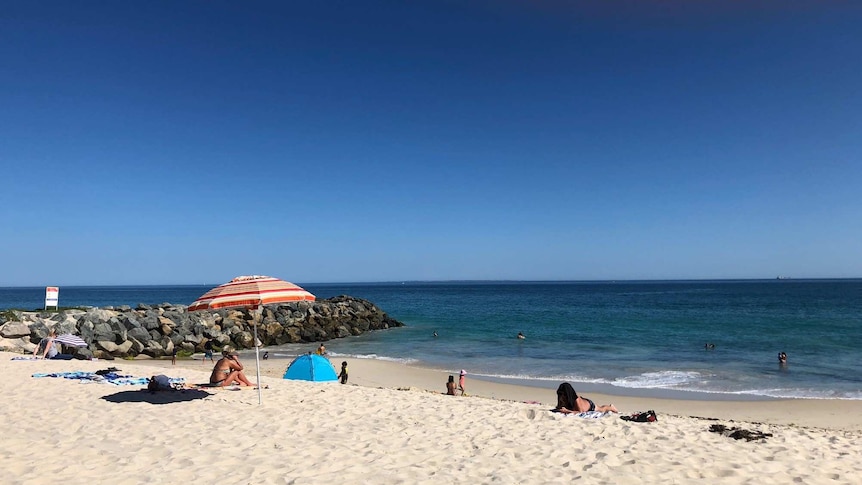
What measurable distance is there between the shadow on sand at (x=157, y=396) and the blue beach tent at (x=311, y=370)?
4.35 m

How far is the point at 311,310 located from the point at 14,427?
111 feet

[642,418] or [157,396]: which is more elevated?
[157,396]

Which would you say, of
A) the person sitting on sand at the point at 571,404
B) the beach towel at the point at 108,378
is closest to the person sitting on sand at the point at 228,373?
the beach towel at the point at 108,378

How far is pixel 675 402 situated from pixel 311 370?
11.2m

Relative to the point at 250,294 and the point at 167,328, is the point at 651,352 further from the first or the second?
the point at 167,328

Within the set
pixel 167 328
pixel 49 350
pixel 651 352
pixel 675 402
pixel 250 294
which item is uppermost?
pixel 250 294

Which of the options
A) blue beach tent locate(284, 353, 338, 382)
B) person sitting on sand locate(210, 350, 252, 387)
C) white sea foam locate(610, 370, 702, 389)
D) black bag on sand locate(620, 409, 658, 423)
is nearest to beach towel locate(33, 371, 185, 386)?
person sitting on sand locate(210, 350, 252, 387)

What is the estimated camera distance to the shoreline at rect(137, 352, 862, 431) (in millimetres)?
12602

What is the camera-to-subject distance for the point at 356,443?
7.36m

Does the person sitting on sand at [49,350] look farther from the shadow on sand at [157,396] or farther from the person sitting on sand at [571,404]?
the person sitting on sand at [571,404]

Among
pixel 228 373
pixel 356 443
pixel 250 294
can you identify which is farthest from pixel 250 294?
pixel 228 373

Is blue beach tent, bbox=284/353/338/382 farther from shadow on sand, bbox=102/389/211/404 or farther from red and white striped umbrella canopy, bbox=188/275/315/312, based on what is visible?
red and white striped umbrella canopy, bbox=188/275/315/312

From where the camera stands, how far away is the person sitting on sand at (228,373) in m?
11.6

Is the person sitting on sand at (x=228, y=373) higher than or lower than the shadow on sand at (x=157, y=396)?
higher
